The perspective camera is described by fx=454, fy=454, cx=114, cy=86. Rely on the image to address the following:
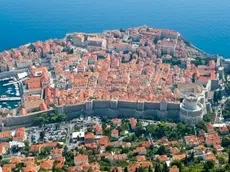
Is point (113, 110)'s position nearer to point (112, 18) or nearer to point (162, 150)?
point (162, 150)

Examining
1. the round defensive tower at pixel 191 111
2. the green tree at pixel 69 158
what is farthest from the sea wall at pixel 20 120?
the round defensive tower at pixel 191 111

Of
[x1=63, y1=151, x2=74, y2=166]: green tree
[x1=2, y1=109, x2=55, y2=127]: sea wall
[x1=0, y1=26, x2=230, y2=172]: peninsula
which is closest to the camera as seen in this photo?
[x1=63, y1=151, x2=74, y2=166]: green tree

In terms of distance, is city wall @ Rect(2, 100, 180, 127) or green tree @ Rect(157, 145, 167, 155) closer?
green tree @ Rect(157, 145, 167, 155)

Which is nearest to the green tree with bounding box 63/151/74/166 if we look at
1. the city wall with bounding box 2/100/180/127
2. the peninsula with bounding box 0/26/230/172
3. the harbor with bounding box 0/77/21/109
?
the peninsula with bounding box 0/26/230/172

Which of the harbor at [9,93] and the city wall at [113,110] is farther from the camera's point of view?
the harbor at [9,93]

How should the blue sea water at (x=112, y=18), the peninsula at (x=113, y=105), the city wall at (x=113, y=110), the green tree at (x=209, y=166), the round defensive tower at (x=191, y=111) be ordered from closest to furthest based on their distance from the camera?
the green tree at (x=209, y=166), the peninsula at (x=113, y=105), the round defensive tower at (x=191, y=111), the city wall at (x=113, y=110), the blue sea water at (x=112, y=18)

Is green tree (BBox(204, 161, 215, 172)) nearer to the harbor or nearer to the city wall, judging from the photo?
the city wall

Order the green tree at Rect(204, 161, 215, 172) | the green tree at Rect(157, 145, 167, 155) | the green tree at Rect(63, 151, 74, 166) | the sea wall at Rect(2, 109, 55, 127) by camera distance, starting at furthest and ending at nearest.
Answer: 1. the sea wall at Rect(2, 109, 55, 127)
2. the green tree at Rect(157, 145, 167, 155)
3. the green tree at Rect(63, 151, 74, 166)
4. the green tree at Rect(204, 161, 215, 172)

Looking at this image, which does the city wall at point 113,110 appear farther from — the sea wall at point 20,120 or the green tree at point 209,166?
the green tree at point 209,166

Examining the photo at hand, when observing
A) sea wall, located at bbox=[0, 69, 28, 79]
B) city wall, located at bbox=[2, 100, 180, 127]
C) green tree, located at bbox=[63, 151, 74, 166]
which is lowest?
green tree, located at bbox=[63, 151, 74, 166]
